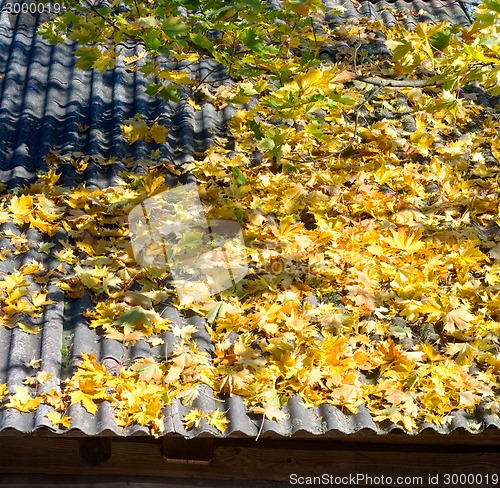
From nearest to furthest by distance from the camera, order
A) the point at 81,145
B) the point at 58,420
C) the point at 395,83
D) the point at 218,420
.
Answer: the point at 58,420, the point at 218,420, the point at 395,83, the point at 81,145

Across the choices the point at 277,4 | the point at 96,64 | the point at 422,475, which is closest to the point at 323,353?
the point at 422,475

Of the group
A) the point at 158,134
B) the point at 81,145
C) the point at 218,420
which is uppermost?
the point at 218,420

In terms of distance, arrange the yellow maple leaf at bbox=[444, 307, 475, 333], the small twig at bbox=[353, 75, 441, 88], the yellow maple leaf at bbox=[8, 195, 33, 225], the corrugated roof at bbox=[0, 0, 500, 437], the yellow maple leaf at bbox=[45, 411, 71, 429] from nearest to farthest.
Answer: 1. the yellow maple leaf at bbox=[45, 411, 71, 429]
2. the corrugated roof at bbox=[0, 0, 500, 437]
3. the yellow maple leaf at bbox=[444, 307, 475, 333]
4. the yellow maple leaf at bbox=[8, 195, 33, 225]
5. the small twig at bbox=[353, 75, 441, 88]

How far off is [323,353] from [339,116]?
7.68 ft

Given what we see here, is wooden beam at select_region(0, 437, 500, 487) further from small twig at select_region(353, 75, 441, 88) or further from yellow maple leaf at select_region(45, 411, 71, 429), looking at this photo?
small twig at select_region(353, 75, 441, 88)

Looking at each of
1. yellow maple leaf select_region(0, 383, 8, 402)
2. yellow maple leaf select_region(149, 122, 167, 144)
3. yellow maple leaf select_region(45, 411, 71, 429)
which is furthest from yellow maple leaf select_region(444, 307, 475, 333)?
yellow maple leaf select_region(149, 122, 167, 144)

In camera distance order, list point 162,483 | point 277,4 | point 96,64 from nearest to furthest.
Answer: point 162,483 → point 96,64 → point 277,4

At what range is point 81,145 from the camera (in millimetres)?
5297

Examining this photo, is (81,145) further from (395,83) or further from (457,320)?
(457,320)

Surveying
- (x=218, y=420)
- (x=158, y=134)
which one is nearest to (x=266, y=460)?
(x=218, y=420)

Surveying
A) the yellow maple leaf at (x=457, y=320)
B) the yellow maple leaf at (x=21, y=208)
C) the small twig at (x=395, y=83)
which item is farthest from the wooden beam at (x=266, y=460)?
the small twig at (x=395, y=83)

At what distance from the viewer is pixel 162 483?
4.00m

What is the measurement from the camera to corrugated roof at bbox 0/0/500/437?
354 cm

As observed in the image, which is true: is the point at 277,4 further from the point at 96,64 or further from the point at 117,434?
the point at 117,434
